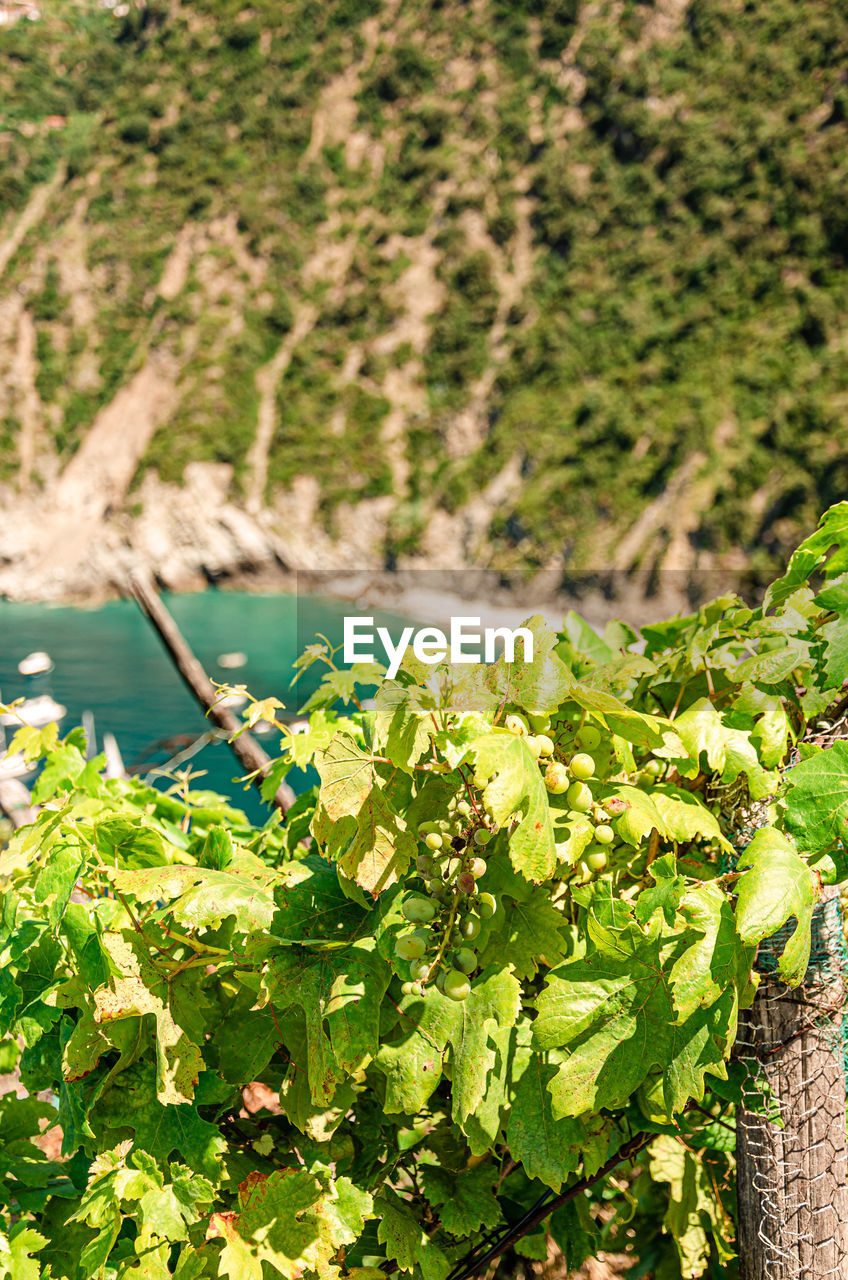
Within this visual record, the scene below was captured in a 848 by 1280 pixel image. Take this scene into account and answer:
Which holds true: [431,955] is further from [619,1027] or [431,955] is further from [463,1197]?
[463,1197]

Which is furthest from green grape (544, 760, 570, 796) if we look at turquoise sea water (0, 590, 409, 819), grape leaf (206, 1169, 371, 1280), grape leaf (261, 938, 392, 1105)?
turquoise sea water (0, 590, 409, 819)

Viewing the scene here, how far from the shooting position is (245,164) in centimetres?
4631

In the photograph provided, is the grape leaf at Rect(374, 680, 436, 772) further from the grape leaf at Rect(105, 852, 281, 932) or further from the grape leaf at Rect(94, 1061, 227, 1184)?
the grape leaf at Rect(94, 1061, 227, 1184)

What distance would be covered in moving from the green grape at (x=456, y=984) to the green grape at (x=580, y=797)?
7.6 inches

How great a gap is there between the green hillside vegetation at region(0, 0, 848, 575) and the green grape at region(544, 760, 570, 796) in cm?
2700

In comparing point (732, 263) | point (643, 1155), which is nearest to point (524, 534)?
point (732, 263)

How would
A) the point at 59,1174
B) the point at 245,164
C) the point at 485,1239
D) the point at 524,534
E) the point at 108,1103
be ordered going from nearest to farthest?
1. the point at 108,1103
2. the point at 485,1239
3. the point at 59,1174
4. the point at 524,534
5. the point at 245,164

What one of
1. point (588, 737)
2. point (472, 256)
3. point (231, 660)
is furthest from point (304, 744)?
point (472, 256)

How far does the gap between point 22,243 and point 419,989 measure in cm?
5772

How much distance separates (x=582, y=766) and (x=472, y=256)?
4243 cm

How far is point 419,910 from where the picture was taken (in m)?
0.76

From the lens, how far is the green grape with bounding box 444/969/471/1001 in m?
0.77

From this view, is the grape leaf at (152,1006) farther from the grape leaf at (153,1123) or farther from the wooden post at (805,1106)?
the wooden post at (805,1106)

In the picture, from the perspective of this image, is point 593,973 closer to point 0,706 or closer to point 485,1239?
point 485,1239
